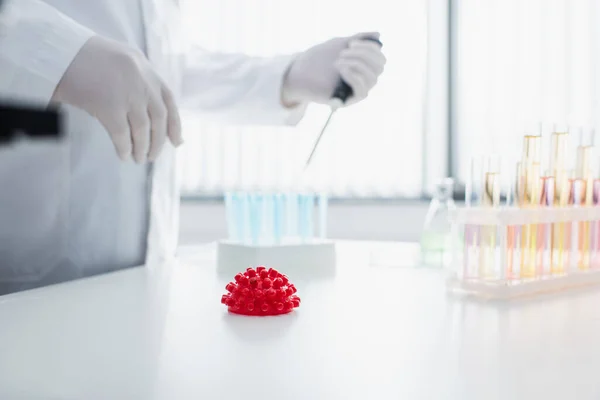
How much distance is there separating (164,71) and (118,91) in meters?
0.54

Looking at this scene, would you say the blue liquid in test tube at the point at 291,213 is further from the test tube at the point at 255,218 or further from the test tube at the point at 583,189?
the test tube at the point at 583,189

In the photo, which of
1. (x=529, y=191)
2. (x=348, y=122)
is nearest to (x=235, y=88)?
(x=529, y=191)

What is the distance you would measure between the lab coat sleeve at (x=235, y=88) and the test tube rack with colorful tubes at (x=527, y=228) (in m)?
0.68

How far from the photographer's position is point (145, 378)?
556mm

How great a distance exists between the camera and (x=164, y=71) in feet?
4.84

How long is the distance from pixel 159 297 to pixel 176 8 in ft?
2.74

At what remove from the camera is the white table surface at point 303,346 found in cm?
53

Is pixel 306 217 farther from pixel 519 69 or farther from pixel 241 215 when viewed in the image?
pixel 519 69

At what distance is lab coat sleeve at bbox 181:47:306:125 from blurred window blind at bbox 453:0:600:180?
1.92 m

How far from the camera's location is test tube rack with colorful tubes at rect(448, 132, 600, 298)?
1010 millimetres

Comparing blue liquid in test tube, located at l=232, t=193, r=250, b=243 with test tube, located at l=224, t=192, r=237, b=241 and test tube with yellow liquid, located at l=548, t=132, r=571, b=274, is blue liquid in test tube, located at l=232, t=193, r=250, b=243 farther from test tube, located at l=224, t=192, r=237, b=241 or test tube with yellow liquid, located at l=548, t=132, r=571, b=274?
test tube with yellow liquid, located at l=548, t=132, r=571, b=274

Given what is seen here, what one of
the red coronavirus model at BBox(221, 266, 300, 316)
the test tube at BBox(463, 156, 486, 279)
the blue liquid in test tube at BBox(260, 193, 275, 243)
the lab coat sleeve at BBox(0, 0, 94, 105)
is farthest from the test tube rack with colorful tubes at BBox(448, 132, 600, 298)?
the lab coat sleeve at BBox(0, 0, 94, 105)

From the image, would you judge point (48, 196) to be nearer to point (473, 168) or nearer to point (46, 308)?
point (46, 308)

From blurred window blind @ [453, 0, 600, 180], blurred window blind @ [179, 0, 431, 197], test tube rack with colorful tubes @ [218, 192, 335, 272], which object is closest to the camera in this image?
test tube rack with colorful tubes @ [218, 192, 335, 272]
